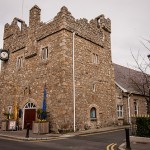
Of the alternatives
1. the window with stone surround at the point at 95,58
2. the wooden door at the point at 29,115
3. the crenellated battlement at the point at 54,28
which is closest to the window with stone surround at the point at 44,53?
the crenellated battlement at the point at 54,28

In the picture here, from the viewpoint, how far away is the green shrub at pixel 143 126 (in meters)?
11.5

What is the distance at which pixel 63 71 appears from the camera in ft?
53.6

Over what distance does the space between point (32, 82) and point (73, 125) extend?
5.61m

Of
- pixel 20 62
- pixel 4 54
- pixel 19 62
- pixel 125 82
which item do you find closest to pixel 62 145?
pixel 20 62

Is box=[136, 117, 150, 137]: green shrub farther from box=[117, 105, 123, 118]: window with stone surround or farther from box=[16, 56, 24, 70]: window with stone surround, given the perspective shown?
box=[16, 56, 24, 70]: window with stone surround

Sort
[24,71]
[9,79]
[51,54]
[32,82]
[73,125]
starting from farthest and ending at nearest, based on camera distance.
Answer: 1. [9,79]
2. [24,71]
3. [32,82]
4. [51,54]
5. [73,125]

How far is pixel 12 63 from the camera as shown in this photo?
22078 millimetres

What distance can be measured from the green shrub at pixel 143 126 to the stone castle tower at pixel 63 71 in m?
5.65

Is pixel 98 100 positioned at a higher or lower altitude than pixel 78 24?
lower

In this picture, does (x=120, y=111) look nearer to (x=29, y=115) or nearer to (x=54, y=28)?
(x=29, y=115)

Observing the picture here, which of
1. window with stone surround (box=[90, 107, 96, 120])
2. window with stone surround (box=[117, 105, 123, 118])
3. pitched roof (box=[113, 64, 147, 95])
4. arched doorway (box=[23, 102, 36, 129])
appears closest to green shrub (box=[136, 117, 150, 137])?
window with stone surround (box=[90, 107, 96, 120])

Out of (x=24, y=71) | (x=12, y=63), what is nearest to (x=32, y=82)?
(x=24, y=71)

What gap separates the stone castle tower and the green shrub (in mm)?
5652

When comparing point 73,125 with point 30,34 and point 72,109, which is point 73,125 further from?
point 30,34
